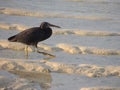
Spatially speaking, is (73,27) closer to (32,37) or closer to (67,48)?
(67,48)

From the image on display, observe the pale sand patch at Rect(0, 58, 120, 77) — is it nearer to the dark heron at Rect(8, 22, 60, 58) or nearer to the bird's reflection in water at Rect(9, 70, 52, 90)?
the bird's reflection in water at Rect(9, 70, 52, 90)

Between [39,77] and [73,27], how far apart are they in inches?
224

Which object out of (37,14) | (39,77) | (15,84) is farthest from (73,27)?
(15,84)

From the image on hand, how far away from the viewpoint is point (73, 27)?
575 inches

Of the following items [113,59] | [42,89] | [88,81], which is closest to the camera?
[42,89]

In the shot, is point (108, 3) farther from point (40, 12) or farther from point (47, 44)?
point (47, 44)

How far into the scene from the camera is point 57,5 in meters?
19.2

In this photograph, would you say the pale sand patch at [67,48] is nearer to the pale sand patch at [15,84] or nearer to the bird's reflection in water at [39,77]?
the bird's reflection in water at [39,77]

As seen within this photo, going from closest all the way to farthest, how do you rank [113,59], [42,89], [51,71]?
[42,89]
[51,71]
[113,59]

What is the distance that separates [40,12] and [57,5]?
79.9 inches

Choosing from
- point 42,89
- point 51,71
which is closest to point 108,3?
point 51,71

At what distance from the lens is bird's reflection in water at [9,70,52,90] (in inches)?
337

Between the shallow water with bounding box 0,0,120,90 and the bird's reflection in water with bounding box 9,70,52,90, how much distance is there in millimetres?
119

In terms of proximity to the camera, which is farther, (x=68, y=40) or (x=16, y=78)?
(x=68, y=40)
